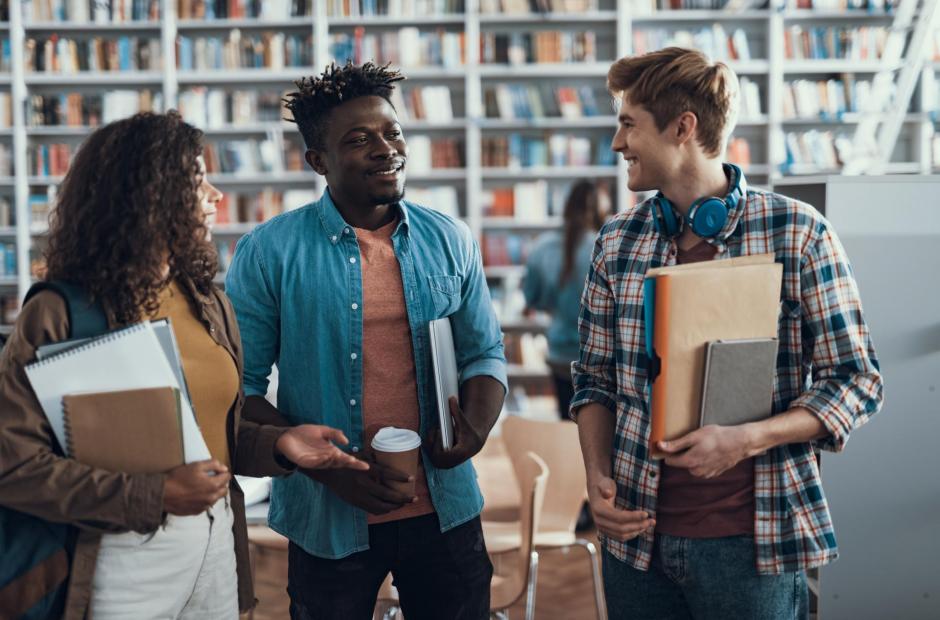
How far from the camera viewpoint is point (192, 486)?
1280 mm

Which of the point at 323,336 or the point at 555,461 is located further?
the point at 555,461

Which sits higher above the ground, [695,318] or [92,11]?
[92,11]

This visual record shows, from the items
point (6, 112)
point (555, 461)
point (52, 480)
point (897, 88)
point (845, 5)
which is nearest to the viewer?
point (52, 480)

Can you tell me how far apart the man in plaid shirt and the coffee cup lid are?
0.30m

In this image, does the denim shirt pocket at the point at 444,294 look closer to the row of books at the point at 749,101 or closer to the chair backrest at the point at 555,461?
the chair backrest at the point at 555,461

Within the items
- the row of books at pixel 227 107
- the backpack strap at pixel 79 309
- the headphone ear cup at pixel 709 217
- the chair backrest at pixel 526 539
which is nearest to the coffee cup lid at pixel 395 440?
the backpack strap at pixel 79 309

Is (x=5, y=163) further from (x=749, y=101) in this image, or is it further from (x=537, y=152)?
(x=749, y=101)

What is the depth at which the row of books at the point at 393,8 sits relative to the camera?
6.19m

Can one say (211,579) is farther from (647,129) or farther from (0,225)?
(0,225)

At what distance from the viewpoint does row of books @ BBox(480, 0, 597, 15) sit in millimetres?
6152

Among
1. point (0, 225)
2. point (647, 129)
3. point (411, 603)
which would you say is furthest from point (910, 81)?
point (0, 225)

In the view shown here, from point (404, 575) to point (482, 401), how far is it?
0.37 meters

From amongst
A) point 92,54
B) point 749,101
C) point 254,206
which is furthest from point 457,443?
point 92,54

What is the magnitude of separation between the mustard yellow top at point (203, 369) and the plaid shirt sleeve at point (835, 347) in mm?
911
